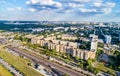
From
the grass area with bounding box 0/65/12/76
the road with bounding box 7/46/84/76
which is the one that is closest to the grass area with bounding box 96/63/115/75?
the road with bounding box 7/46/84/76

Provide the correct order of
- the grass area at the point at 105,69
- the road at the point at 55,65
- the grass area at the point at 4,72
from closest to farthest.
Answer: the grass area at the point at 4,72, the road at the point at 55,65, the grass area at the point at 105,69

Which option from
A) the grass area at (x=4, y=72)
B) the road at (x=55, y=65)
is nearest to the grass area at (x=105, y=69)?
the road at (x=55, y=65)

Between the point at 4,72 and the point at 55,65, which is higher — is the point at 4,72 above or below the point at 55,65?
above

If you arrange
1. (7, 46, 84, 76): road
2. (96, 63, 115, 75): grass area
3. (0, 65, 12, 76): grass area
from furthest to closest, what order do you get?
(96, 63, 115, 75): grass area, (7, 46, 84, 76): road, (0, 65, 12, 76): grass area

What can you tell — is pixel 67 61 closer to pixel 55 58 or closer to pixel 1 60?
pixel 55 58

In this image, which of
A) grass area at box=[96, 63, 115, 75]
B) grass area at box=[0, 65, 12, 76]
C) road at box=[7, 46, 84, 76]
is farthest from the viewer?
grass area at box=[96, 63, 115, 75]

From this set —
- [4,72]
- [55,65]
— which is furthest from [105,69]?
[4,72]

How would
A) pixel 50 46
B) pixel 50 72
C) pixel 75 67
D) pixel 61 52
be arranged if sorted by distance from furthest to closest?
1. pixel 50 46
2. pixel 61 52
3. pixel 75 67
4. pixel 50 72

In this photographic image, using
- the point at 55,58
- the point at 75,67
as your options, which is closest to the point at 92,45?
the point at 55,58

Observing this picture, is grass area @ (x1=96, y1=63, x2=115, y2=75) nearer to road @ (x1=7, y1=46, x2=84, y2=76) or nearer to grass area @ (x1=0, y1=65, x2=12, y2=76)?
road @ (x1=7, y1=46, x2=84, y2=76)

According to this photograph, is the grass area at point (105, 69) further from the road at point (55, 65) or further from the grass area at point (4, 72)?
the grass area at point (4, 72)

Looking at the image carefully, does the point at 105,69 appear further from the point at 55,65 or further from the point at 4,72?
the point at 4,72
